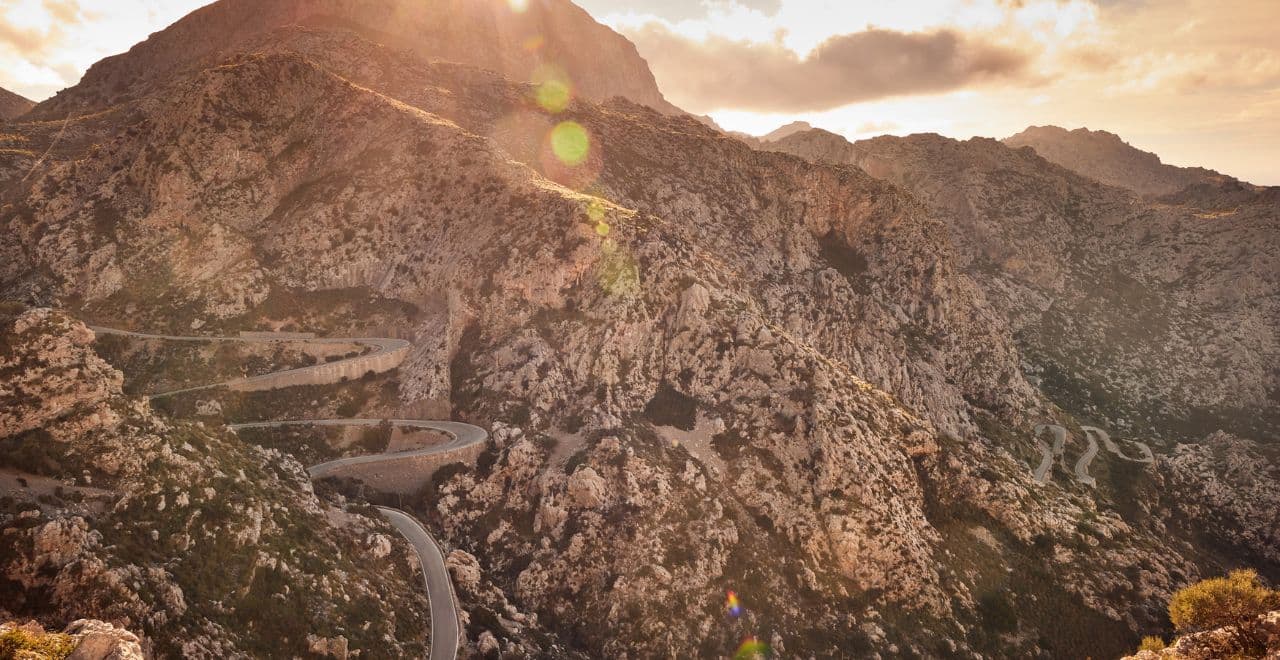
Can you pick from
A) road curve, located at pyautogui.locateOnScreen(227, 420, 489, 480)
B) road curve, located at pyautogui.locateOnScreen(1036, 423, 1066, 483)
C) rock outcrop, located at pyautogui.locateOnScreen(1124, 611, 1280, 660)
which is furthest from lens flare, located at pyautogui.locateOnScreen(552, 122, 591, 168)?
rock outcrop, located at pyautogui.locateOnScreen(1124, 611, 1280, 660)

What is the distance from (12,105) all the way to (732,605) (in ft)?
788

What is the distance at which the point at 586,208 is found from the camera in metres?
71.0

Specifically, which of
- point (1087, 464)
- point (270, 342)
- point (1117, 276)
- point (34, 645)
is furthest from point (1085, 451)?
point (270, 342)

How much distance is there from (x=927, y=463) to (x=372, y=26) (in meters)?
183

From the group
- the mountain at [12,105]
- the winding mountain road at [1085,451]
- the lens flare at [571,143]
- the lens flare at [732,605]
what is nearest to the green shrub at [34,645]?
the lens flare at [732,605]

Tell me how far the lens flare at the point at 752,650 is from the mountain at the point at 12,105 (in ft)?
741

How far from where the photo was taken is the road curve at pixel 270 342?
187 feet

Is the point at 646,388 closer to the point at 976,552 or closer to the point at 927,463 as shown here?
the point at 927,463

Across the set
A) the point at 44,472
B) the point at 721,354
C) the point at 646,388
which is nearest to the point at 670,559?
the point at 646,388

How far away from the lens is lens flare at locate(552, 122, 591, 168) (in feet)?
321

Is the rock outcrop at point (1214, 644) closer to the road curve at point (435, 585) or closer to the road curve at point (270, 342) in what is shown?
the road curve at point (435, 585)

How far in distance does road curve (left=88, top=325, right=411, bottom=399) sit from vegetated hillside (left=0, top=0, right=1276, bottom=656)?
2.32 meters

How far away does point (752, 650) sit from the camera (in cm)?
4375

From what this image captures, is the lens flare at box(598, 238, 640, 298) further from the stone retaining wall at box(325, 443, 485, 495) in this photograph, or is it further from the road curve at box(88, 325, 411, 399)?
the stone retaining wall at box(325, 443, 485, 495)
